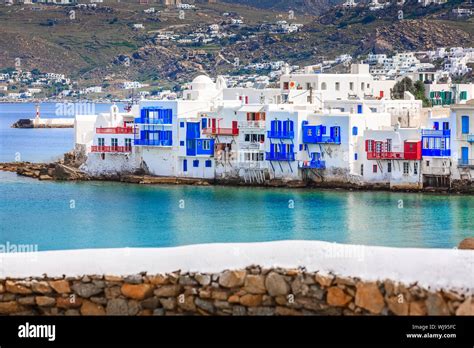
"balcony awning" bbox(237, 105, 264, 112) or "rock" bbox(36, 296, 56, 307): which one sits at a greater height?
"balcony awning" bbox(237, 105, 264, 112)

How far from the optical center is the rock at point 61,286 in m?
13.2

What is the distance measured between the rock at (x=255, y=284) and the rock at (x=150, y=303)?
0.86 meters

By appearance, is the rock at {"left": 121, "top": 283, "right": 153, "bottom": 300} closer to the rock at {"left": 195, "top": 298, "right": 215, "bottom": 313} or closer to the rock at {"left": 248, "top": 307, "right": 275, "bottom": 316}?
the rock at {"left": 195, "top": 298, "right": 215, "bottom": 313}

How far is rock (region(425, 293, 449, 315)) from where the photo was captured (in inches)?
480

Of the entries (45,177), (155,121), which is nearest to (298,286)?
(155,121)

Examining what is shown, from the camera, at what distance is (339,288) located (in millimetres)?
12695

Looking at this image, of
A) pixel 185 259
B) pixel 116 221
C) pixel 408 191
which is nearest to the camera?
pixel 185 259

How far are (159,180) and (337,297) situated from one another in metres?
35.4

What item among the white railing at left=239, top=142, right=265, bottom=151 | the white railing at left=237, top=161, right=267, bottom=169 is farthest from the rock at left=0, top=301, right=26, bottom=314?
the white railing at left=239, top=142, right=265, bottom=151

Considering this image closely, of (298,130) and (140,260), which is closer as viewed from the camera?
(140,260)

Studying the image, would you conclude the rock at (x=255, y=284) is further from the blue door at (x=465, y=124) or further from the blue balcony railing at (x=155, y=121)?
the blue balcony railing at (x=155, y=121)
